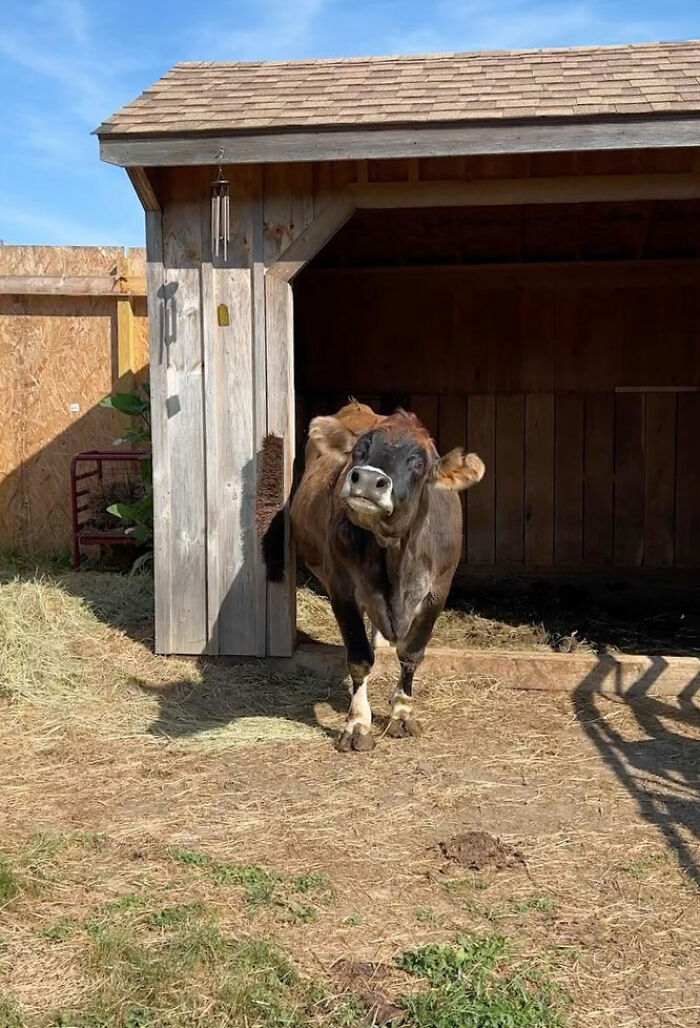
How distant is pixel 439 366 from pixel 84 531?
4216 mm

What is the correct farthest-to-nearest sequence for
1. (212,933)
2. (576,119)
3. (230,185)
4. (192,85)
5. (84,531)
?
(84,531)
(192,85)
(230,185)
(576,119)
(212,933)

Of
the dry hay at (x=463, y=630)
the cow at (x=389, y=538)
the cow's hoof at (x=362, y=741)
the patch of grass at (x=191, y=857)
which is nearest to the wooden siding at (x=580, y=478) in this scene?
the dry hay at (x=463, y=630)

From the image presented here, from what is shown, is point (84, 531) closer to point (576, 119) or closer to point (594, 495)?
point (594, 495)

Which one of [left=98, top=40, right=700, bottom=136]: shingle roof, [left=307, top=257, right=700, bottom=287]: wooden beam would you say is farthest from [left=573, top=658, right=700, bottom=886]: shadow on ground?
[left=307, top=257, right=700, bottom=287]: wooden beam

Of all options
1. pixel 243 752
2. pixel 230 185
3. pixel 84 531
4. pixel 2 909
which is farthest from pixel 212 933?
pixel 84 531

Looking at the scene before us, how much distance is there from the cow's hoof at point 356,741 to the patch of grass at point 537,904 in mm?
1783

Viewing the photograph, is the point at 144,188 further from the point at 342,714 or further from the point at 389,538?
the point at 342,714

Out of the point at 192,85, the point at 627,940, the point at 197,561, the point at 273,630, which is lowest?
the point at 627,940

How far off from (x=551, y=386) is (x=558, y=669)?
4.78m

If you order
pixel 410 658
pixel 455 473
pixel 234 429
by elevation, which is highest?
pixel 234 429

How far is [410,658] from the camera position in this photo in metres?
5.59

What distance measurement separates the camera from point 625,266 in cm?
1010

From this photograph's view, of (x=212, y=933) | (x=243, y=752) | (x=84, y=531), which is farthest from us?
(x=84, y=531)

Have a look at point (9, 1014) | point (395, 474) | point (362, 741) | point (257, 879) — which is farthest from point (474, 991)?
point (362, 741)
